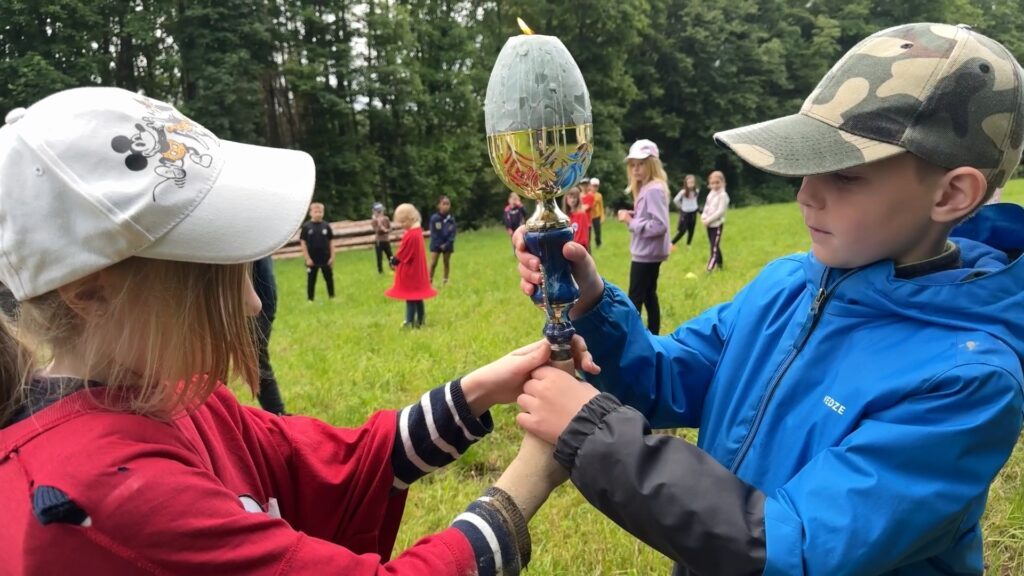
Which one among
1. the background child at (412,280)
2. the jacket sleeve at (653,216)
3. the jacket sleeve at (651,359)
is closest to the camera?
the jacket sleeve at (651,359)

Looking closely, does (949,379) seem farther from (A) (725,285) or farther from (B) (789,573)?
(A) (725,285)

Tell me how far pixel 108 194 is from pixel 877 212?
148 cm

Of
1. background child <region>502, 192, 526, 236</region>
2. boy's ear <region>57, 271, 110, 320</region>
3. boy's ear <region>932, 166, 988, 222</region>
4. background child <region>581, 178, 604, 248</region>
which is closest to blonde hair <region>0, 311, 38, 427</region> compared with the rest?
boy's ear <region>57, 271, 110, 320</region>

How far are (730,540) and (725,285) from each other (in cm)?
972

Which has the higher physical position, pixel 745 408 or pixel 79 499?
pixel 79 499

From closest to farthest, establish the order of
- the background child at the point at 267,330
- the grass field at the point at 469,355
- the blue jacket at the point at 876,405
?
1. the blue jacket at the point at 876,405
2. the grass field at the point at 469,355
3. the background child at the point at 267,330

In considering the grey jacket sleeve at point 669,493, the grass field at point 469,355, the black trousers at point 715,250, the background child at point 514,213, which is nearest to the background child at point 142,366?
the grey jacket sleeve at point 669,493

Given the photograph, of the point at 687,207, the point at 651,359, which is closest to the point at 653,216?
the point at 651,359

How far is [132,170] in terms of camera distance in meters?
1.24

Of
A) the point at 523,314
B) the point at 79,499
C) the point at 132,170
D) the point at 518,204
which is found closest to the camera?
the point at 79,499

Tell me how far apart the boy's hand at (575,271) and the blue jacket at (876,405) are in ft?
1.29

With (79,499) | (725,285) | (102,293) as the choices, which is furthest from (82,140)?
(725,285)

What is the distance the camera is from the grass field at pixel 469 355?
3.28 m

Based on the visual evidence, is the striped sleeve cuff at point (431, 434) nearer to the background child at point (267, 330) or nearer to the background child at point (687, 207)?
the background child at point (267, 330)
